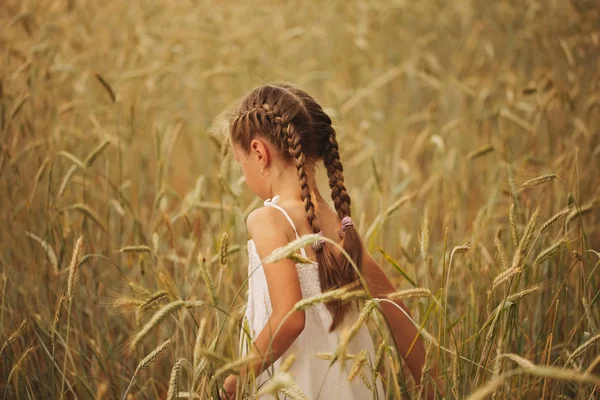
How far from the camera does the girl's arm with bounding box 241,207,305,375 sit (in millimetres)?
1387

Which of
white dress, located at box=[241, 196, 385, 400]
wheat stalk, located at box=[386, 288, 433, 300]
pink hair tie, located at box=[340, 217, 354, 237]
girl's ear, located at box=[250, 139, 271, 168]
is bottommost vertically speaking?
white dress, located at box=[241, 196, 385, 400]

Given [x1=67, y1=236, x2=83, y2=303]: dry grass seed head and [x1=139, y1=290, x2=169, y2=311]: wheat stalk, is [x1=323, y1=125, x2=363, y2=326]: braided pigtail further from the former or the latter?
[x1=67, y1=236, x2=83, y2=303]: dry grass seed head

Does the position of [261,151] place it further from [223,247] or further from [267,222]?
[223,247]

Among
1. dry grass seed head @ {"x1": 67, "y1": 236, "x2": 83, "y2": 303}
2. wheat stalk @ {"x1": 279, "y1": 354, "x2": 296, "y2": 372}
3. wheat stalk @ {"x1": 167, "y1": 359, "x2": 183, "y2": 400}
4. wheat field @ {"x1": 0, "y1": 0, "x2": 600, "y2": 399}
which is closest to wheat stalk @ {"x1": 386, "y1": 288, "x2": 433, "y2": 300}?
wheat field @ {"x1": 0, "y1": 0, "x2": 600, "y2": 399}

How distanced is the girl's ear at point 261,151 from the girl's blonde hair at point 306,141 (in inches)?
0.9

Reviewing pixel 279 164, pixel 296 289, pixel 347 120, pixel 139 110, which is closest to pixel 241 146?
pixel 279 164

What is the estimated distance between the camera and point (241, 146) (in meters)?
1.63

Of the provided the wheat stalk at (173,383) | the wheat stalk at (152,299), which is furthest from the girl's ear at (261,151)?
the wheat stalk at (173,383)

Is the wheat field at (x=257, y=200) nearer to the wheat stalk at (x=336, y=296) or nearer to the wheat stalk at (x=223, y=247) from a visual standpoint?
the wheat stalk at (x=223, y=247)

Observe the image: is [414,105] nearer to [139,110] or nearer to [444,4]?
[444,4]

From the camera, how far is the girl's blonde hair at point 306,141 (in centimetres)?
151

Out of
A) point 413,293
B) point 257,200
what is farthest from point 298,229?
point 257,200

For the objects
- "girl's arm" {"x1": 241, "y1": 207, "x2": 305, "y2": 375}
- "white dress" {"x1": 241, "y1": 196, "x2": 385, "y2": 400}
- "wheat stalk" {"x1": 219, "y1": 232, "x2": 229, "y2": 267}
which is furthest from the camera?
"white dress" {"x1": 241, "y1": 196, "x2": 385, "y2": 400}

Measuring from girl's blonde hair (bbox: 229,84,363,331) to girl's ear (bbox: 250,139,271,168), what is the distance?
23 millimetres
